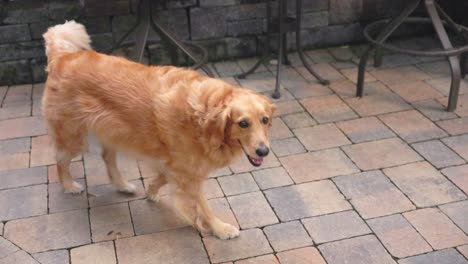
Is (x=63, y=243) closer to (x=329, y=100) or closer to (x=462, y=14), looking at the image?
(x=329, y=100)

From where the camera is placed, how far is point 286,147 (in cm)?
360

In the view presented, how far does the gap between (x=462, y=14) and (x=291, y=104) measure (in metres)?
2.12

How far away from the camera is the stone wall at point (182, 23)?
14.7ft

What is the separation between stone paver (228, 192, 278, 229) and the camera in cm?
289

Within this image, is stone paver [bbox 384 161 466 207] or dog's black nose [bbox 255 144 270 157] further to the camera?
stone paver [bbox 384 161 466 207]

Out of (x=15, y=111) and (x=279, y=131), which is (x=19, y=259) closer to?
(x=15, y=111)

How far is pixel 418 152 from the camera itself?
3.47m

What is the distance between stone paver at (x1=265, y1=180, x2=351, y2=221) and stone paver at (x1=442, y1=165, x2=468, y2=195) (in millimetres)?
711

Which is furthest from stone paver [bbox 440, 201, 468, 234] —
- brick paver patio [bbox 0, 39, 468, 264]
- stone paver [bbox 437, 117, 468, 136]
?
stone paver [bbox 437, 117, 468, 136]

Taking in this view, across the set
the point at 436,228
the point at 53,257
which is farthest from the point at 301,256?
the point at 53,257

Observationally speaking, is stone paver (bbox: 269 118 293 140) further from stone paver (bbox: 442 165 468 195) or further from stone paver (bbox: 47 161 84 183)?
stone paver (bbox: 47 161 84 183)

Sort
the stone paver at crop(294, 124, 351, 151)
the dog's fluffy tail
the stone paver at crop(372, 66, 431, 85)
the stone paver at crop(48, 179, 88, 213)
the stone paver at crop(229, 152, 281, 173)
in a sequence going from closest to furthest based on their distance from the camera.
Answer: the dog's fluffy tail < the stone paver at crop(48, 179, 88, 213) < the stone paver at crop(229, 152, 281, 173) < the stone paver at crop(294, 124, 351, 151) < the stone paver at crop(372, 66, 431, 85)

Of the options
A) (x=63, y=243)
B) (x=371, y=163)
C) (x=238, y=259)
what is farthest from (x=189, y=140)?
(x=371, y=163)

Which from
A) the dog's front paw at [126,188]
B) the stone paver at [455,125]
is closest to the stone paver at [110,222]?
the dog's front paw at [126,188]
